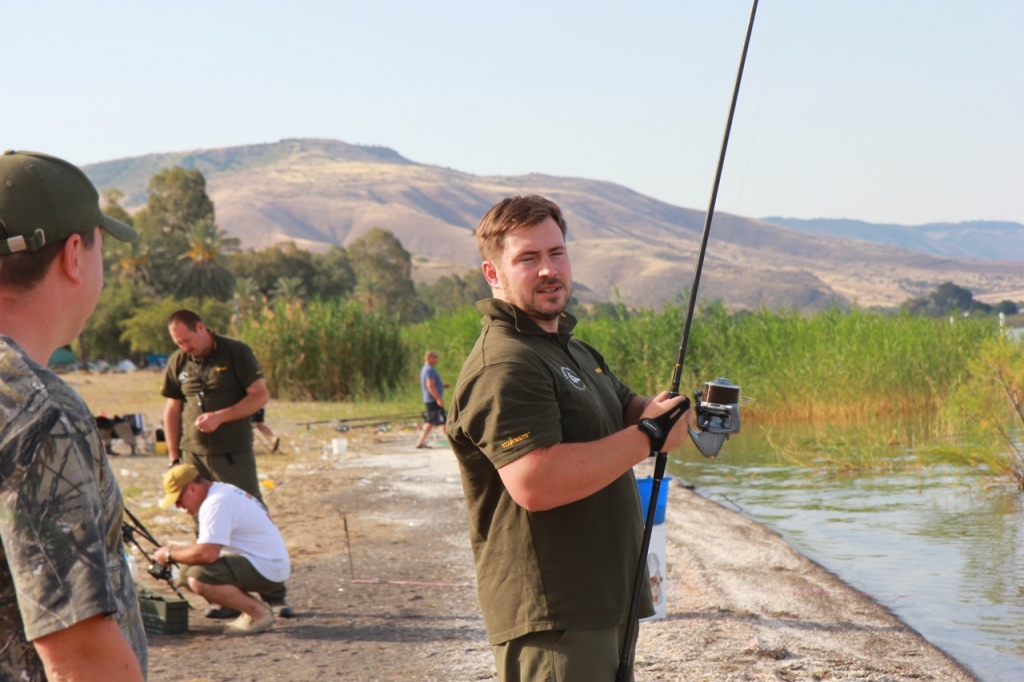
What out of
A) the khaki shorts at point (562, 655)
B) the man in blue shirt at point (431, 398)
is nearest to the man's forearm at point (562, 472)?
the khaki shorts at point (562, 655)

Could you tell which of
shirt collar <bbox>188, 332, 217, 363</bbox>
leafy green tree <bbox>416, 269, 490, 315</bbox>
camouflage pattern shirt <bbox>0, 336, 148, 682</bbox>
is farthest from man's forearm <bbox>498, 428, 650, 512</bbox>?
leafy green tree <bbox>416, 269, 490, 315</bbox>

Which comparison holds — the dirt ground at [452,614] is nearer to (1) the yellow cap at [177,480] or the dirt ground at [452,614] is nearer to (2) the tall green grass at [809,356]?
(1) the yellow cap at [177,480]

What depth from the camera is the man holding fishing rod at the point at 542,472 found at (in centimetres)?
267

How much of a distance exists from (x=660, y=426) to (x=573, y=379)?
0.87 feet

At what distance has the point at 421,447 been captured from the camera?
18.2m

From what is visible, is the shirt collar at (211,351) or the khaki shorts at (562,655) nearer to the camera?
the khaki shorts at (562,655)

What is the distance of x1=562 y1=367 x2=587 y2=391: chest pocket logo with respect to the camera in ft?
9.37

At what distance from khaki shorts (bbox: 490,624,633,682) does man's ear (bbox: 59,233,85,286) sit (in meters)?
1.52

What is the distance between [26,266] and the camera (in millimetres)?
1727

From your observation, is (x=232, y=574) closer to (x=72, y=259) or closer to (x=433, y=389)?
(x=72, y=259)

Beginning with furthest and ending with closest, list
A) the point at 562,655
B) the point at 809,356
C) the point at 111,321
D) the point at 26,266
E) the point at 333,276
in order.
Result: the point at 333,276 < the point at 111,321 < the point at 809,356 < the point at 562,655 < the point at 26,266

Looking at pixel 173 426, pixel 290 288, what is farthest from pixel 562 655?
pixel 290 288

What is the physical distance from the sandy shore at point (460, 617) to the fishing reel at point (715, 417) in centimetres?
261

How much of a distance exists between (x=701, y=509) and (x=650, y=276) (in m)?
187
